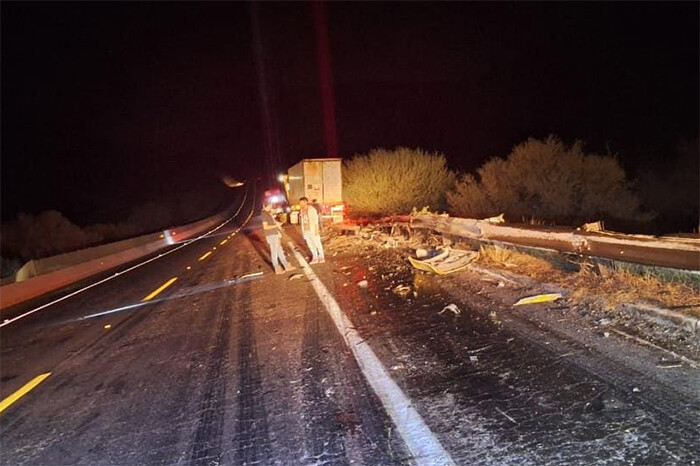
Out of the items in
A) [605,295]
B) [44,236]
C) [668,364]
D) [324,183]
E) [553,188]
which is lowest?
[44,236]

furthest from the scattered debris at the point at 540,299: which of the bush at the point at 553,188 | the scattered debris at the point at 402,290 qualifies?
the bush at the point at 553,188

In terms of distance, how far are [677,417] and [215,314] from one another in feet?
25.3

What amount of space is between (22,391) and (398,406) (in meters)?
5.04

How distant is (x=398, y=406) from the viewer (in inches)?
189

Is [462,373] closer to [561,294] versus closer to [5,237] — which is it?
[561,294]

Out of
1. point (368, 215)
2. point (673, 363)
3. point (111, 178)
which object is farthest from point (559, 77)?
point (111, 178)

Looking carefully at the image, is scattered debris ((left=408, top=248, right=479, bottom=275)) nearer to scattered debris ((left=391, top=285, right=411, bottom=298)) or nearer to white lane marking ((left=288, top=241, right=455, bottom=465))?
scattered debris ((left=391, top=285, right=411, bottom=298))

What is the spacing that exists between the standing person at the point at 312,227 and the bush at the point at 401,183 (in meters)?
12.5

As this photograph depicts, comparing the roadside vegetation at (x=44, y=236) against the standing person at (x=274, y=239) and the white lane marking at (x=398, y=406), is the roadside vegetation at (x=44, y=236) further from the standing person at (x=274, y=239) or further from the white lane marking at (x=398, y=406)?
the white lane marking at (x=398, y=406)

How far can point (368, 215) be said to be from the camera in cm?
2983

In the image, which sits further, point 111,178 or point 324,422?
point 111,178

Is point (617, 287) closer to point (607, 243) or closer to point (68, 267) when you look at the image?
point (607, 243)

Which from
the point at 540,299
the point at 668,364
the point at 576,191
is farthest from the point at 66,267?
the point at 668,364

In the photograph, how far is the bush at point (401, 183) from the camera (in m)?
28.1
